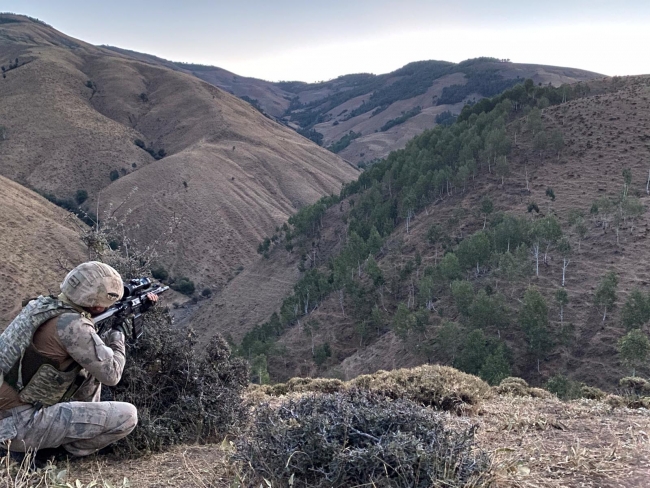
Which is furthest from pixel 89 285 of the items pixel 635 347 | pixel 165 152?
pixel 165 152

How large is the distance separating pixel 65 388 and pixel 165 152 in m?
76.1

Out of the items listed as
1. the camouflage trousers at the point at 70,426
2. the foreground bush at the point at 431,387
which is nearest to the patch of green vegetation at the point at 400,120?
the foreground bush at the point at 431,387

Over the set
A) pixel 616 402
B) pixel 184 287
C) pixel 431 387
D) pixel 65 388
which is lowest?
pixel 184 287

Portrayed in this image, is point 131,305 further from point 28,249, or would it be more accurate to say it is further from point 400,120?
point 400,120

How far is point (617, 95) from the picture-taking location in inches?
1586

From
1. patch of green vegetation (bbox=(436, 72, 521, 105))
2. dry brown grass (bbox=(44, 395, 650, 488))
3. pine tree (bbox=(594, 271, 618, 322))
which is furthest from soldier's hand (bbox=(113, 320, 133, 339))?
patch of green vegetation (bbox=(436, 72, 521, 105))

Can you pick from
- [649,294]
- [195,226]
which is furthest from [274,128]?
[649,294]

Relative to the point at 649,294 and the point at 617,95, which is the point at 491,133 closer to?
the point at 617,95

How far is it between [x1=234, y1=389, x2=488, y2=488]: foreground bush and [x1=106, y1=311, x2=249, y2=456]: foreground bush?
1.50 m

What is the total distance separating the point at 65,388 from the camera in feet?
12.1

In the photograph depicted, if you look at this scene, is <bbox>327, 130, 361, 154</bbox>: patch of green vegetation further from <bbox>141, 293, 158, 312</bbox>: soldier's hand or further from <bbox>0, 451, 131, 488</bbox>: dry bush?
<bbox>0, 451, 131, 488</bbox>: dry bush

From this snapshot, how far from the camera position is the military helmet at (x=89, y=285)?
3.62m

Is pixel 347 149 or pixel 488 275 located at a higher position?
pixel 347 149

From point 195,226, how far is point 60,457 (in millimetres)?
54159
